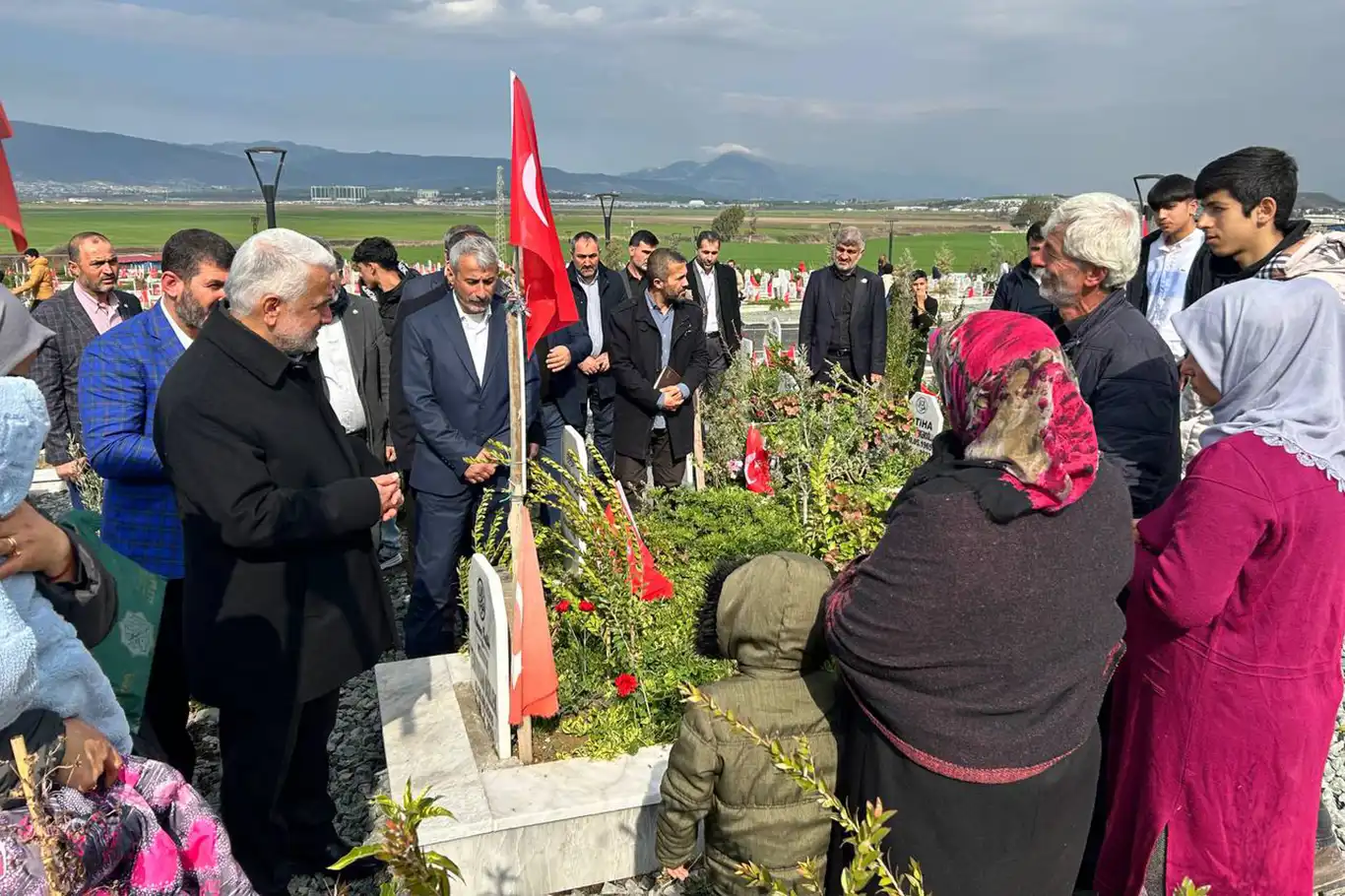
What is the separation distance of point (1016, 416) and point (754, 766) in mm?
958

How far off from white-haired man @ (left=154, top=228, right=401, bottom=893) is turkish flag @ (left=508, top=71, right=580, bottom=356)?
650 mm

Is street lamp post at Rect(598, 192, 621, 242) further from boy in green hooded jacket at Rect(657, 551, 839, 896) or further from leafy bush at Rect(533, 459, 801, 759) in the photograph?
boy in green hooded jacket at Rect(657, 551, 839, 896)

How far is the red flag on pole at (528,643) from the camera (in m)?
2.89

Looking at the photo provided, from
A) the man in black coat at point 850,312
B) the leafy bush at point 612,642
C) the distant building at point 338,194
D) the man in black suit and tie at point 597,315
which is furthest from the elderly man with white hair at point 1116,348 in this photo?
the distant building at point 338,194

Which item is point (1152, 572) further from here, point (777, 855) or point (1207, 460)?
point (777, 855)

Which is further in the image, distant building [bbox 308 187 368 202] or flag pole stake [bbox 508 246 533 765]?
distant building [bbox 308 187 368 202]

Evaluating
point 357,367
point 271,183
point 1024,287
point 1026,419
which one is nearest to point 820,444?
point 1024,287

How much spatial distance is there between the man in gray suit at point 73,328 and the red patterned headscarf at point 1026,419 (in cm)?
464

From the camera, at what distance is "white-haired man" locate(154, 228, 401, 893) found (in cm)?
228

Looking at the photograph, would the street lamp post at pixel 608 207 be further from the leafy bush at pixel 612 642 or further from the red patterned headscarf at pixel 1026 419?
the red patterned headscarf at pixel 1026 419

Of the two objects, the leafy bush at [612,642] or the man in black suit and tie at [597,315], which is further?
the man in black suit and tie at [597,315]

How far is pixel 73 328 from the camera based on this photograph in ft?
16.3

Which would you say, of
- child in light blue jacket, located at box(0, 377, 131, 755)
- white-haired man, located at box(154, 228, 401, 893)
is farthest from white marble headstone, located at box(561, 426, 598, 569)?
child in light blue jacket, located at box(0, 377, 131, 755)

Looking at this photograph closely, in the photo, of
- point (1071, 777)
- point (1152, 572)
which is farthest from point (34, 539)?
point (1152, 572)
